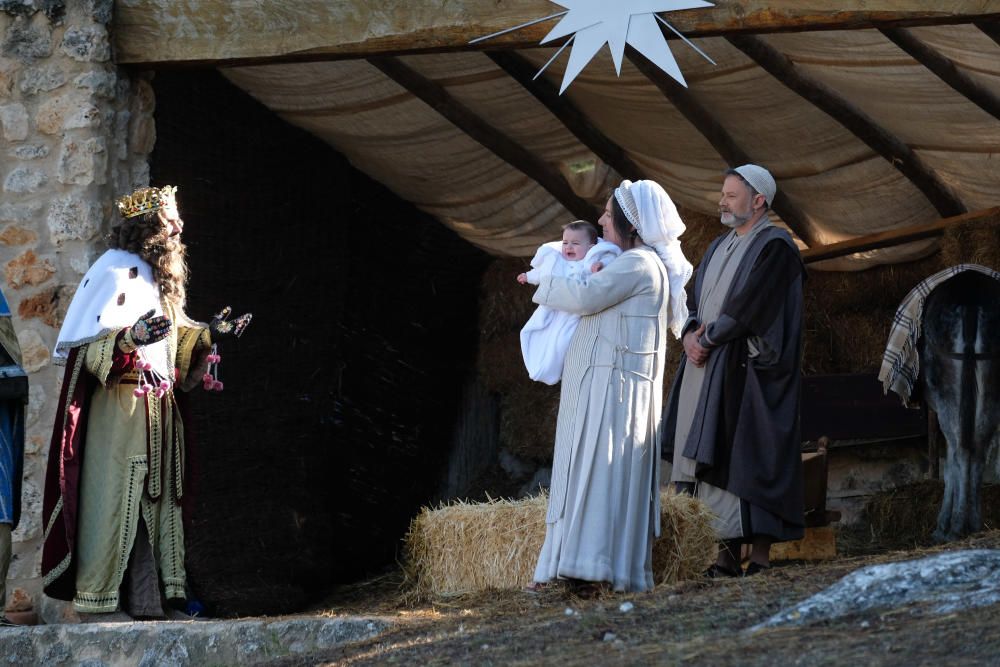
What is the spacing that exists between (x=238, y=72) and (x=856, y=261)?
3.15 metres

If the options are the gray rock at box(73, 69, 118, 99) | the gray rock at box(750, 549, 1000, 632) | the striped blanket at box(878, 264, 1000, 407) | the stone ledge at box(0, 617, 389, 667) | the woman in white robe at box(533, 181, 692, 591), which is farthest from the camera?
the striped blanket at box(878, 264, 1000, 407)

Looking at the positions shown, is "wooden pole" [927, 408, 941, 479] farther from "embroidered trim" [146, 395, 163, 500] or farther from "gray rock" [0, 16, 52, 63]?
"gray rock" [0, 16, 52, 63]

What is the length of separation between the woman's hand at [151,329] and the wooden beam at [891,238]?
3617mm

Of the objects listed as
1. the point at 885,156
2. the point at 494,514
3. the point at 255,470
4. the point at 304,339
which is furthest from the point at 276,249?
the point at 885,156

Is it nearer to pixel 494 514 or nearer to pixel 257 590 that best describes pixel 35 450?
pixel 257 590

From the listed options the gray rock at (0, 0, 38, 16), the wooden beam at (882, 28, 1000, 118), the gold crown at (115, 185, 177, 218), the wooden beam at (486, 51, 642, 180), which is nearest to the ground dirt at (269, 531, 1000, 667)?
the gold crown at (115, 185, 177, 218)

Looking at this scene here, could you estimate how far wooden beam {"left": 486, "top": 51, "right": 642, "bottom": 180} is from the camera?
7043mm

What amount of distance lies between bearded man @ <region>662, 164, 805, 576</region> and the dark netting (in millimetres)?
2484

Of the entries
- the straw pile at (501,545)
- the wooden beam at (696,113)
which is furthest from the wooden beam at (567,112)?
the straw pile at (501,545)

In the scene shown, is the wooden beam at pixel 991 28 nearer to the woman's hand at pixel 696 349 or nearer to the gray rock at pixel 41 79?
the woman's hand at pixel 696 349

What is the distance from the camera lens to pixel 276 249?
24.7ft

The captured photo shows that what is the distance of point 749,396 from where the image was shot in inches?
216

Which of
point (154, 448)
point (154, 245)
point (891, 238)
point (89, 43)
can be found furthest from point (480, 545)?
point (891, 238)

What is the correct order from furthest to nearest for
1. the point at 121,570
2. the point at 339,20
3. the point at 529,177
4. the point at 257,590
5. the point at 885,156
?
the point at 529,177, the point at 257,590, the point at 885,156, the point at 339,20, the point at 121,570
